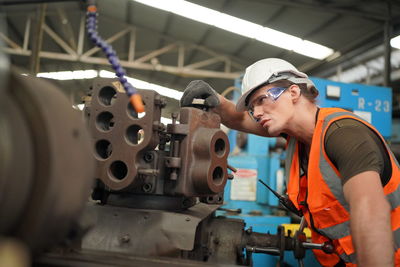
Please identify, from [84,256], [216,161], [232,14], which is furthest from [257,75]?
[232,14]

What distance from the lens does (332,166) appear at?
1.21m

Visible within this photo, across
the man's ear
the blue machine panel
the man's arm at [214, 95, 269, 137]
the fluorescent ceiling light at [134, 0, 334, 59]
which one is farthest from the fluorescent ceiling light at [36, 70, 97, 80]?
the man's ear

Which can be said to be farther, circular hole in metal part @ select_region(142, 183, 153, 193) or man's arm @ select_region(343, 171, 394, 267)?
circular hole in metal part @ select_region(142, 183, 153, 193)

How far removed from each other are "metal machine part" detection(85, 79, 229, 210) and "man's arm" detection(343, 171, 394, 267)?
1.30 ft

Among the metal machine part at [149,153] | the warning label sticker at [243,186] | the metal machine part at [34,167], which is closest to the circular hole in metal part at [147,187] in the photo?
the metal machine part at [149,153]

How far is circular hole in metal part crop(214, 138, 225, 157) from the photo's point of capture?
108cm

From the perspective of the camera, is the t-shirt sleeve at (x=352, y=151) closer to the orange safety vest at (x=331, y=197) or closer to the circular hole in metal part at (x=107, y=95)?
the orange safety vest at (x=331, y=197)

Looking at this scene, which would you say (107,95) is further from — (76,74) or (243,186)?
(76,74)

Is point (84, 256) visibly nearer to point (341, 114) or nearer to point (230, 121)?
point (341, 114)

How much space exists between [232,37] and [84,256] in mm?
5550

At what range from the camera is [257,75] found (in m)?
1.40

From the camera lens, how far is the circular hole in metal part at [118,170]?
3.17 feet

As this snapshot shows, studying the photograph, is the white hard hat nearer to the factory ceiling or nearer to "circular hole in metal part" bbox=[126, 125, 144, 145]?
"circular hole in metal part" bbox=[126, 125, 144, 145]

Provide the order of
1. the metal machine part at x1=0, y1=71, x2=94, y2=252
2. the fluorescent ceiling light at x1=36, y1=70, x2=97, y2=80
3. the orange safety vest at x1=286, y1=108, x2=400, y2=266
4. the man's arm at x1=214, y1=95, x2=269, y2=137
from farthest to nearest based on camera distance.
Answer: the fluorescent ceiling light at x1=36, y1=70, x2=97, y2=80, the man's arm at x1=214, y1=95, x2=269, y2=137, the orange safety vest at x1=286, y1=108, x2=400, y2=266, the metal machine part at x1=0, y1=71, x2=94, y2=252
